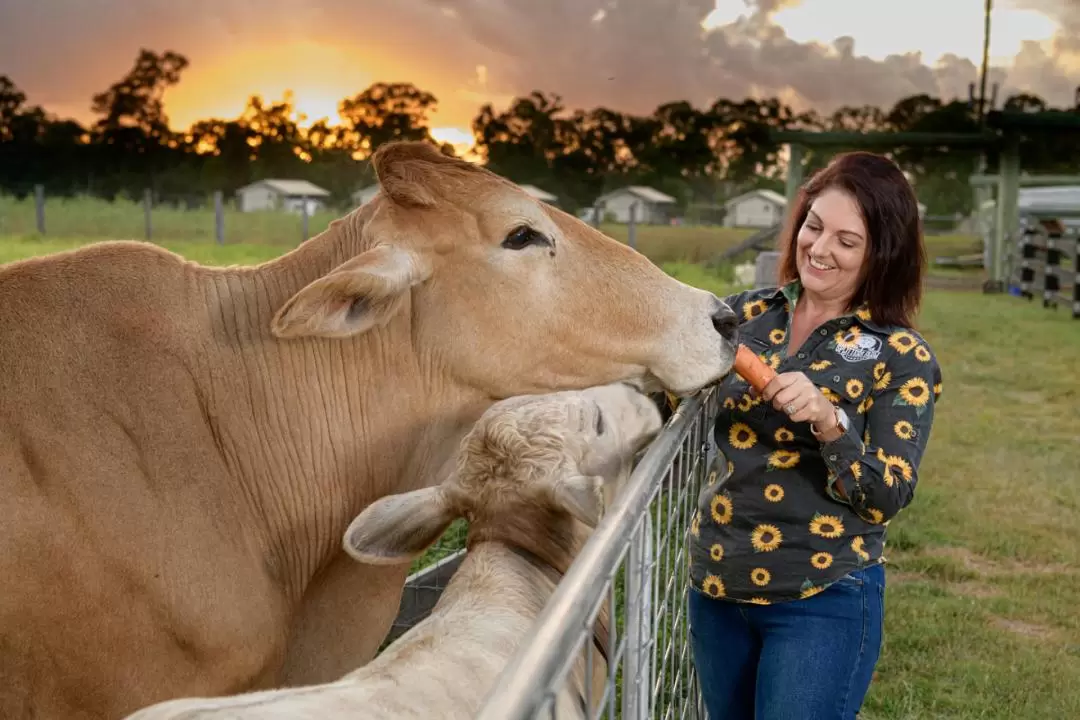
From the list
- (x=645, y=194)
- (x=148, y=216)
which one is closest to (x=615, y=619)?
(x=148, y=216)

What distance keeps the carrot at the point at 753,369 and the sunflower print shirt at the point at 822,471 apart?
0.13 meters

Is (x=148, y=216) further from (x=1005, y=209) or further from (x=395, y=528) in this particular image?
(x=395, y=528)

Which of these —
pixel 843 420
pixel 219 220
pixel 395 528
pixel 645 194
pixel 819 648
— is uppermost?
pixel 843 420

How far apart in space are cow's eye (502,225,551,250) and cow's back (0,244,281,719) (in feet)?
2.92

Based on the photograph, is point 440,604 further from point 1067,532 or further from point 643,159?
point 643,159

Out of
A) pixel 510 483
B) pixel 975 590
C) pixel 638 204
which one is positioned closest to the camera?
pixel 510 483

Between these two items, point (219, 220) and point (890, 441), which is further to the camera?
point (219, 220)

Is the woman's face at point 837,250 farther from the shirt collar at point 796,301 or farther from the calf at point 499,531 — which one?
the calf at point 499,531

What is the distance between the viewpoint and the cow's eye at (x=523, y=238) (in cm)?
309

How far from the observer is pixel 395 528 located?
2617 mm

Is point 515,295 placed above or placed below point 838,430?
above

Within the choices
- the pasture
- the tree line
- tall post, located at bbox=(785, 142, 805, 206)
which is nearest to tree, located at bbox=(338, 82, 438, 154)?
the tree line

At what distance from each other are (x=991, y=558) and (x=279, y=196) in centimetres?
2600

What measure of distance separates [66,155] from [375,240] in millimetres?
33609
